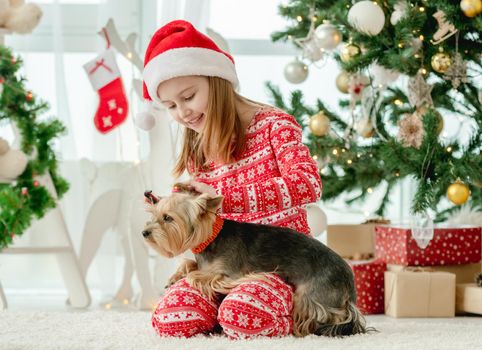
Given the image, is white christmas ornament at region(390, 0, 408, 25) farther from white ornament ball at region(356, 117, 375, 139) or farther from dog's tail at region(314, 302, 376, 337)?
dog's tail at region(314, 302, 376, 337)

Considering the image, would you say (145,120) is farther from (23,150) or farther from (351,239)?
(351,239)

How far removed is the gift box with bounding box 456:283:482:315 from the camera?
2.69m

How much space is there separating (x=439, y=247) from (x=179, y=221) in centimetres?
138

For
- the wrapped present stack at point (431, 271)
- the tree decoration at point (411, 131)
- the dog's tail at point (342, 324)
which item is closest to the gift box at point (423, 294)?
the wrapped present stack at point (431, 271)

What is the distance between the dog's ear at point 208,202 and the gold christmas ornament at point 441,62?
1300 mm

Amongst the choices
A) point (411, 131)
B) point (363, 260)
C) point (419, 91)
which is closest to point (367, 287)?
point (363, 260)

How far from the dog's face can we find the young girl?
8 cm

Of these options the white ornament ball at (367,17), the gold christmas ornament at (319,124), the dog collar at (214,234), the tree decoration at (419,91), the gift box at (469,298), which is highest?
the white ornament ball at (367,17)

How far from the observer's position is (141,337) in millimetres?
1828

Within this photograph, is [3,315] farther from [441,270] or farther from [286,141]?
[441,270]

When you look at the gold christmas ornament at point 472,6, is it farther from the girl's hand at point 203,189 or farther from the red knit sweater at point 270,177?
the girl's hand at point 203,189

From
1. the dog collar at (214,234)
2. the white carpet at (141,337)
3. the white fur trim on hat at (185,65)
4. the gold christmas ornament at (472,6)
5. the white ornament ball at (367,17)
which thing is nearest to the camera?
the white carpet at (141,337)

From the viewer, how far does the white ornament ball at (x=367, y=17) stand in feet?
8.97

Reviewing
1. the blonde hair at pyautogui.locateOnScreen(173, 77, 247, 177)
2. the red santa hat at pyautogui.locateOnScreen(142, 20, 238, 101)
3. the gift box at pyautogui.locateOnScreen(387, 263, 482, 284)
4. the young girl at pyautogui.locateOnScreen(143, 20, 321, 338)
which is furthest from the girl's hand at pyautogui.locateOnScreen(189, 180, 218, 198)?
the gift box at pyautogui.locateOnScreen(387, 263, 482, 284)
